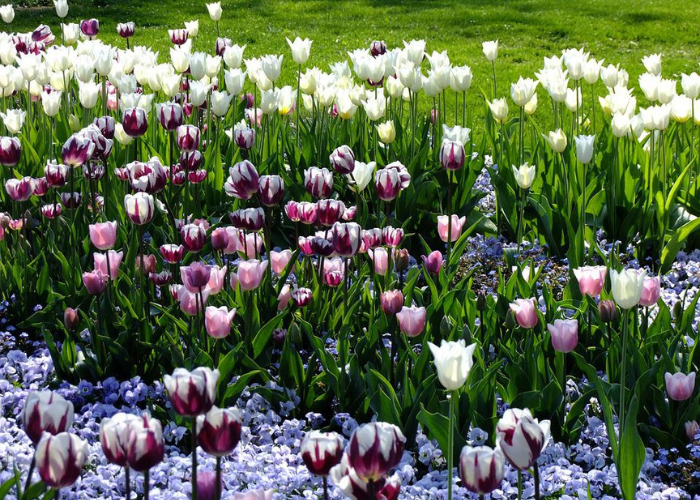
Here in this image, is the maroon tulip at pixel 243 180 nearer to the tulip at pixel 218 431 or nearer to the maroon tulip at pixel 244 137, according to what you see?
the maroon tulip at pixel 244 137

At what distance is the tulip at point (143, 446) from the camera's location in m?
1.58

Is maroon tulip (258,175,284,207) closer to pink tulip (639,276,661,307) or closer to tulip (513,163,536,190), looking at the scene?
tulip (513,163,536,190)

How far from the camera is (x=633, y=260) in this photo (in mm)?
4336

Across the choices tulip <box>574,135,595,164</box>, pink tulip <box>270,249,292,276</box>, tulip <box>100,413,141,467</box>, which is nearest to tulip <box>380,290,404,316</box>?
pink tulip <box>270,249,292,276</box>

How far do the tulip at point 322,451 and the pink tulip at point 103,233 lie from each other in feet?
5.41

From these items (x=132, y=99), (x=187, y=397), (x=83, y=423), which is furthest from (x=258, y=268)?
(x=132, y=99)

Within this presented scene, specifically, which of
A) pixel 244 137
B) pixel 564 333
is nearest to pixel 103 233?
pixel 244 137

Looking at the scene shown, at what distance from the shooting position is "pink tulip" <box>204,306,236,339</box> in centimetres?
270

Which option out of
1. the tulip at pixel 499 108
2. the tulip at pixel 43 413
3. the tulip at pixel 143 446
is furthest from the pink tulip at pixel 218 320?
the tulip at pixel 499 108

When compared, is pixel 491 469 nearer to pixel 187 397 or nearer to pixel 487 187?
pixel 187 397

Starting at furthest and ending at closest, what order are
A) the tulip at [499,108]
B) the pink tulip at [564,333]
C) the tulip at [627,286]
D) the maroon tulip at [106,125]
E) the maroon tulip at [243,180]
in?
the tulip at [499,108] < the maroon tulip at [106,125] < the maroon tulip at [243,180] < the pink tulip at [564,333] < the tulip at [627,286]

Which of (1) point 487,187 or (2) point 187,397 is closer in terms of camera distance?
(2) point 187,397

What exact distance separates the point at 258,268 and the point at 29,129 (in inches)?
117

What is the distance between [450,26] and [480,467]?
40.8ft
